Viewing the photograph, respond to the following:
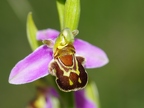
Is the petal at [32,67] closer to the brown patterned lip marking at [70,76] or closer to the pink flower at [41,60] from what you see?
the pink flower at [41,60]

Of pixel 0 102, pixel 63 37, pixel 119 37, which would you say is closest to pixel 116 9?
pixel 119 37

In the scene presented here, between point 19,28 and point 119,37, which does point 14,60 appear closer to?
point 19,28

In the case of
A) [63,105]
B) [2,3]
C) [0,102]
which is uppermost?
[2,3]

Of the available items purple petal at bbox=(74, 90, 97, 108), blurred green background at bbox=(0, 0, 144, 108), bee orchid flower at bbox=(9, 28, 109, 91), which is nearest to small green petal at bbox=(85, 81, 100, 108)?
purple petal at bbox=(74, 90, 97, 108)

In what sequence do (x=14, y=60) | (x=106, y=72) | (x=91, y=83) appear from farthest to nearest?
(x=14, y=60)
(x=106, y=72)
(x=91, y=83)

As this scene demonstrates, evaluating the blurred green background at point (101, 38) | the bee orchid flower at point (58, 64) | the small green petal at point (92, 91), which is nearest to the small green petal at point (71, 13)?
the bee orchid flower at point (58, 64)

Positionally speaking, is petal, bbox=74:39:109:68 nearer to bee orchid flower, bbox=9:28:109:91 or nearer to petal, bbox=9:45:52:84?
bee orchid flower, bbox=9:28:109:91

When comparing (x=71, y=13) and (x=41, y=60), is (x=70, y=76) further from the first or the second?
(x=71, y=13)
